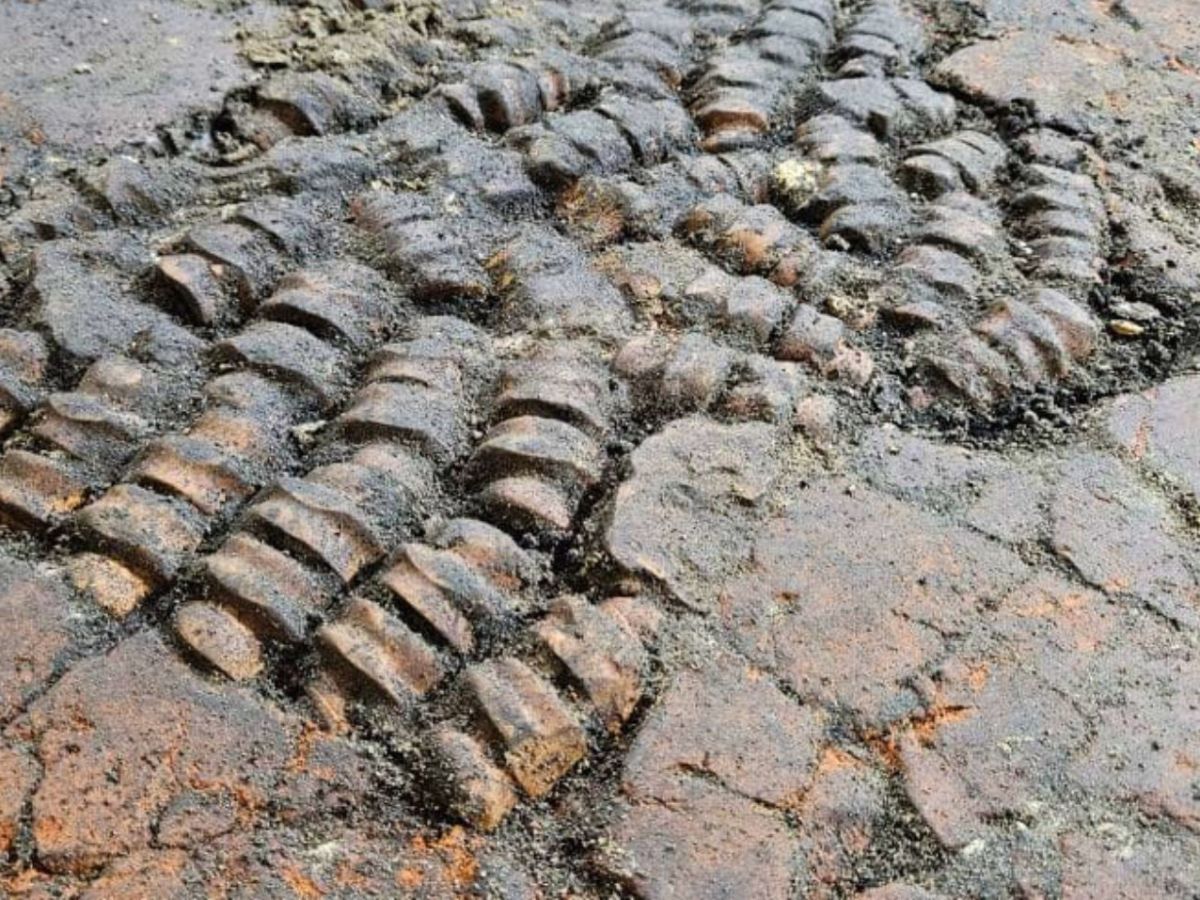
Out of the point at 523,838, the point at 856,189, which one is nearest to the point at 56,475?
the point at 523,838

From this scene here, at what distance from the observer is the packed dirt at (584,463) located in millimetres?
1374

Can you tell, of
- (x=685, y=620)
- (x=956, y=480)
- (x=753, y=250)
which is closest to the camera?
(x=685, y=620)

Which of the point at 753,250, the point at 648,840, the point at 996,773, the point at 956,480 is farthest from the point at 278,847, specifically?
the point at 753,250

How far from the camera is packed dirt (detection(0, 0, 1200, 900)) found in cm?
137

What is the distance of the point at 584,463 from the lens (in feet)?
5.56

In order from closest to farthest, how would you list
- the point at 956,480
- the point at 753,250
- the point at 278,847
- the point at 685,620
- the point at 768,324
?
the point at 278,847 → the point at 685,620 → the point at 956,480 → the point at 768,324 → the point at 753,250

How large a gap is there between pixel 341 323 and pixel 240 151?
494mm

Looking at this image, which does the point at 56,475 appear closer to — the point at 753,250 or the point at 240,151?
the point at 240,151

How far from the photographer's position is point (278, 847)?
1.31 meters

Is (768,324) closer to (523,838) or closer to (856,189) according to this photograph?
(856,189)

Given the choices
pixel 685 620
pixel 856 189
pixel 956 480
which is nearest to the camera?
pixel 685 620

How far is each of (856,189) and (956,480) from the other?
0.60m

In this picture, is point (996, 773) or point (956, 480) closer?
point (996, 773)

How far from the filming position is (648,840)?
4.45 feet
